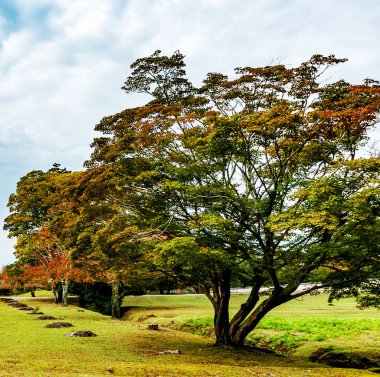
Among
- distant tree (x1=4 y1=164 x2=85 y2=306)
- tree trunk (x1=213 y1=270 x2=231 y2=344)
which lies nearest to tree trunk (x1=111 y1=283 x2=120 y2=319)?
distant tree (x1=4 y1=164 x2=85 y2=306)

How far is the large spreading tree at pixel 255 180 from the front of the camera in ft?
49.5

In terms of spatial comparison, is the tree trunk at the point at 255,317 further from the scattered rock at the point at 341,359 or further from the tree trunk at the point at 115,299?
the tree trunk at the point at 115,299

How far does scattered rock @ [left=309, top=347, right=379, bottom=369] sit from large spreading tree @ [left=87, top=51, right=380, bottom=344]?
11.4 ft

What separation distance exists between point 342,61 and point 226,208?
8.01 metres

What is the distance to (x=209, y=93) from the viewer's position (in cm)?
1936

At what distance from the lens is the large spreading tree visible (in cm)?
1510

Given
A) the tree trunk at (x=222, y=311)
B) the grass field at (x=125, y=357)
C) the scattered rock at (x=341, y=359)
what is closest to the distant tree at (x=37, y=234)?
the grass field at (x=125, y=357)

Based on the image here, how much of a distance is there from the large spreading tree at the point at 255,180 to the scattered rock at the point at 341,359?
11.4 ft

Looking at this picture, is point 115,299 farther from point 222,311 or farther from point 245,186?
point 245,186

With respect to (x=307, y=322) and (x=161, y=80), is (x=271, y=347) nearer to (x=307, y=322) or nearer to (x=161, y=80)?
(x=307, y=322)

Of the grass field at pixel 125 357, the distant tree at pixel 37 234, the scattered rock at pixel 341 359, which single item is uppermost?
the distant tree at pixel 37 234

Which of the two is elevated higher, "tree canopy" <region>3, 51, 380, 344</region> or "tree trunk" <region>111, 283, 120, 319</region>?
"tree canopy" <region>3, 51, 380, 344</region>

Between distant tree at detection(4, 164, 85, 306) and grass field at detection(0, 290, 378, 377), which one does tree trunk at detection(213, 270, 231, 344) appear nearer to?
grass field at detection(0, 290, 378, 377)

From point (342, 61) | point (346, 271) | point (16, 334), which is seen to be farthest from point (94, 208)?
point (342, 61)
